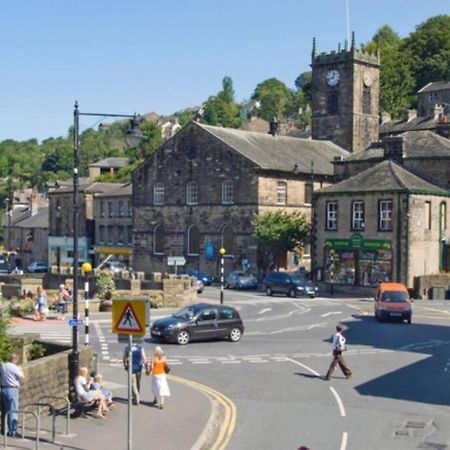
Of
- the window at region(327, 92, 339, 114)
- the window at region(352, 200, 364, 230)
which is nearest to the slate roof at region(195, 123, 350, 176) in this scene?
the window at region(327, 92, 339, 114)

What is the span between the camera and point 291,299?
172 ft

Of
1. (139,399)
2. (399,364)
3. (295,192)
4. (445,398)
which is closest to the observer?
(139,399)

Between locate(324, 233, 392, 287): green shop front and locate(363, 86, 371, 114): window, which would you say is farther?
locate(363, 86, 371, 114): window

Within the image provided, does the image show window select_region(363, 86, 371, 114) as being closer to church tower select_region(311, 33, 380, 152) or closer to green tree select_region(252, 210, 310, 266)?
church tower select_region(311, 33, 380, 152)

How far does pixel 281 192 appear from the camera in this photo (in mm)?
69812

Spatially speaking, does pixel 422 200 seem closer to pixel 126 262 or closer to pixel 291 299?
pixel 291 299

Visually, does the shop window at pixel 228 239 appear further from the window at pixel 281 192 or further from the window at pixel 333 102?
the window at pixel 333 102

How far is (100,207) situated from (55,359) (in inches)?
2697

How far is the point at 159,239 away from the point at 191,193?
5.50 m

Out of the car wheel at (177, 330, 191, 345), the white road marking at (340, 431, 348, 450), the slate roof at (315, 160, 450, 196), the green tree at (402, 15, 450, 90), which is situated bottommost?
the white road marking at (340, 431, 348, 450)

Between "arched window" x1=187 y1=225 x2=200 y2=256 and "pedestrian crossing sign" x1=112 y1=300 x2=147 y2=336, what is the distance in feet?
188

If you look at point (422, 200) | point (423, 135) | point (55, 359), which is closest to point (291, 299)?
point (422, 200)

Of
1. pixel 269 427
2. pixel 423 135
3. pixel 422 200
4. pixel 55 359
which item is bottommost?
pixel 269 427

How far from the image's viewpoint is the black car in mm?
30672
